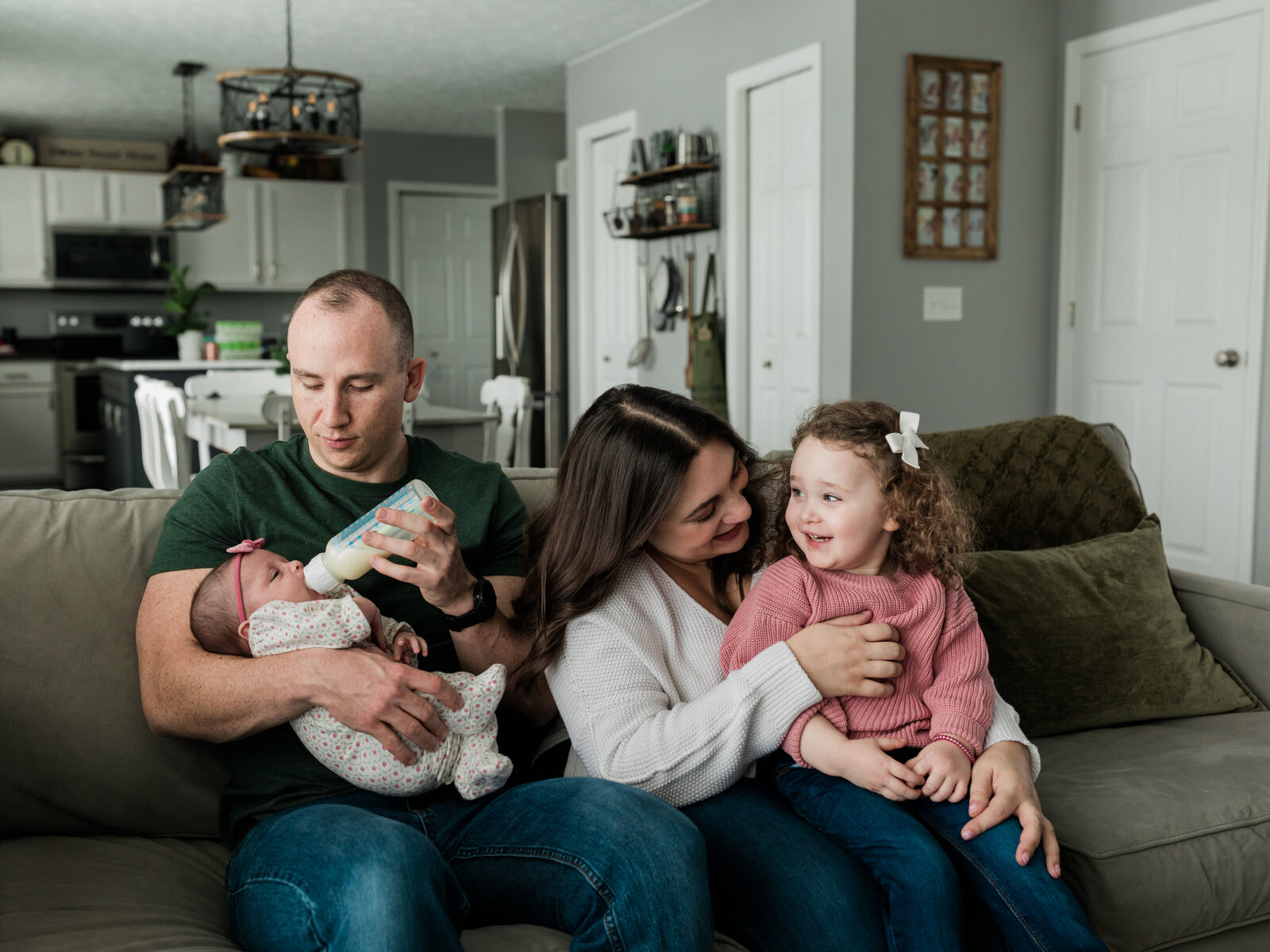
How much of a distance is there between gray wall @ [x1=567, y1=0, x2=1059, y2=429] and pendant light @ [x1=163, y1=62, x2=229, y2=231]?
332cm

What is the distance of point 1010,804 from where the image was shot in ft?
4.27

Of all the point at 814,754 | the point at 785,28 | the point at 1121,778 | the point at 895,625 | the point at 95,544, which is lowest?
the point at 1121,778

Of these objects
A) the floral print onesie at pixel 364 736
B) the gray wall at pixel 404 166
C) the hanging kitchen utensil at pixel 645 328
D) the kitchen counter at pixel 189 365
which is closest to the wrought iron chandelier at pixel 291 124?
the hanging kitchen utensil at pixel 645 328

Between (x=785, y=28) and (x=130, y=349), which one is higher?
(x=785, y=28)

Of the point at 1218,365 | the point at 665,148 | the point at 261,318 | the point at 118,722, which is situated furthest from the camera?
the point at 261,318

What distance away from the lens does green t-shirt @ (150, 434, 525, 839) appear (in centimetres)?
138

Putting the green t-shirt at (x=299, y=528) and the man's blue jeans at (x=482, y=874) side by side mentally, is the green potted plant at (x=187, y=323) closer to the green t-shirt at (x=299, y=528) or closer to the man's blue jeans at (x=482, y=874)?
the green t-shirt at (x=299, y=528)

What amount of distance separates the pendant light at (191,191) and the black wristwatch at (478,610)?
535 cm

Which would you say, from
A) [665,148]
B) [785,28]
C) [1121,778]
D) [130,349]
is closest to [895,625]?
[1121,778]

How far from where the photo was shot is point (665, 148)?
5363 millimetres

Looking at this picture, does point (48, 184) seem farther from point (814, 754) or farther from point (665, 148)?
point (814, 754)

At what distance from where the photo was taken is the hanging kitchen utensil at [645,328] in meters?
5.86

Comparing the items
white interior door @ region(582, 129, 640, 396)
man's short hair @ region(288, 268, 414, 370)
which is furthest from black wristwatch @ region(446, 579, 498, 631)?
white interior door @ region(582, 129, 640, 396)

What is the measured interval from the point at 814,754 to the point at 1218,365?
3282 mm
